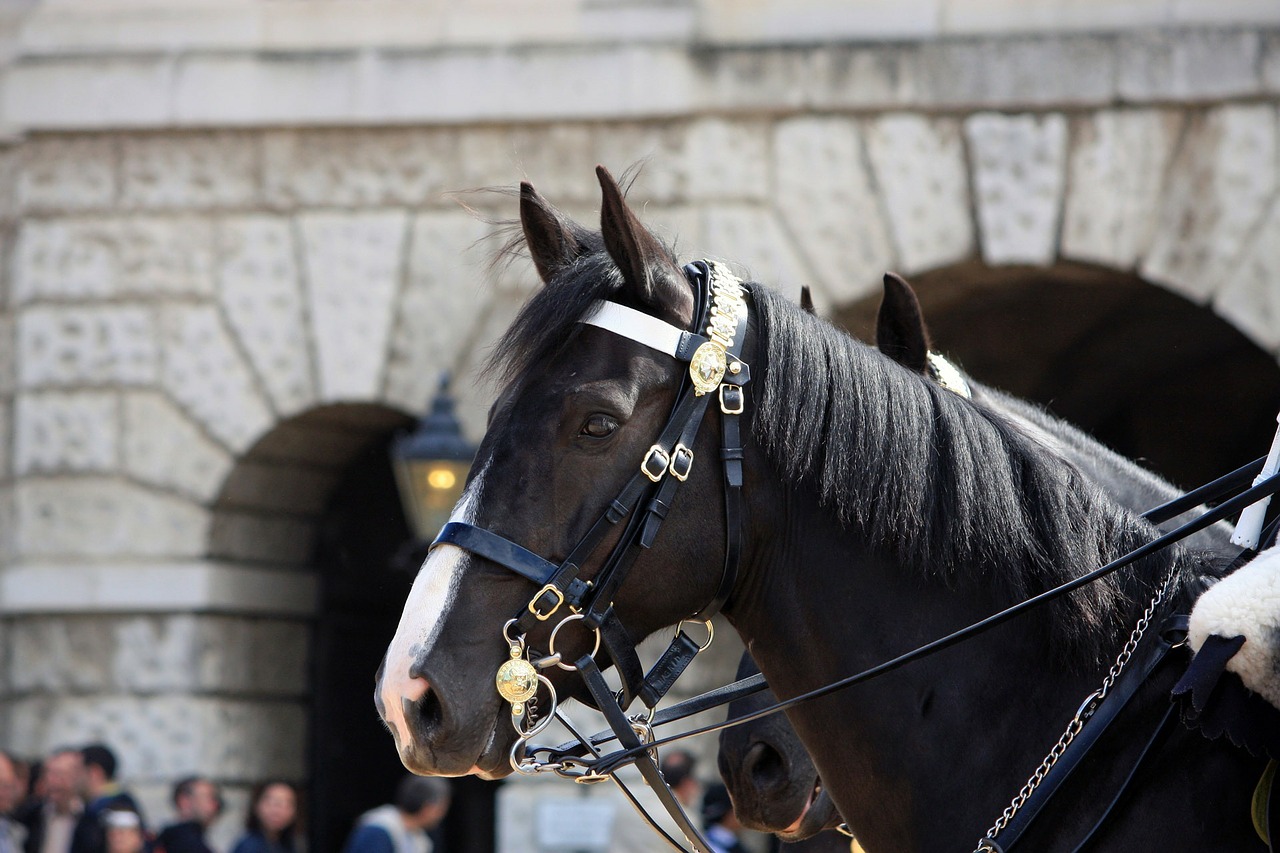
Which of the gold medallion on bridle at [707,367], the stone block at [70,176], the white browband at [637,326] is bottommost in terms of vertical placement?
the gold medallion on bridle at [707,367]

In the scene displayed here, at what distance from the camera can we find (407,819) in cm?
680

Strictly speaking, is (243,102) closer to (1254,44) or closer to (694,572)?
(1254,44)

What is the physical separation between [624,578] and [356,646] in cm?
706

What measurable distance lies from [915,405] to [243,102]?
6.13 m

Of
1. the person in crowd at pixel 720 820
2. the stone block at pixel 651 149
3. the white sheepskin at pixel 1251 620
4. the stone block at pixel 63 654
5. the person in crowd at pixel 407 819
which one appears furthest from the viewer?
the stone block at pixel 63 654

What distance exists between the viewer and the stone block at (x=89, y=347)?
8117mm

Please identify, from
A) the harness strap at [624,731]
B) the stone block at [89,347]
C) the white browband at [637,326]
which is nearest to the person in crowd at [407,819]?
the stone block at [89,347]

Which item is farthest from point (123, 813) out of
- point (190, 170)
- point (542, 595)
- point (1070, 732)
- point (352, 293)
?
point (1070, 732)

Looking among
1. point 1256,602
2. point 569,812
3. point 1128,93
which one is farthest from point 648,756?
point 1128,93

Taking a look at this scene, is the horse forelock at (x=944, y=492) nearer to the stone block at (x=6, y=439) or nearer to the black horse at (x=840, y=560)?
the black horse at (x=840, y=560)

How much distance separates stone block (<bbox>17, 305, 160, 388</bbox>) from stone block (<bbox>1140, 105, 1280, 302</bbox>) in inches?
195

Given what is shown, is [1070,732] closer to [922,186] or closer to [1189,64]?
[922,186]

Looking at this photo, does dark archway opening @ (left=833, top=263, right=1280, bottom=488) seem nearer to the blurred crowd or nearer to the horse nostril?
the blurred crowd

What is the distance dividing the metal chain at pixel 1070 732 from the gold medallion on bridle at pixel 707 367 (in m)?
0.79
